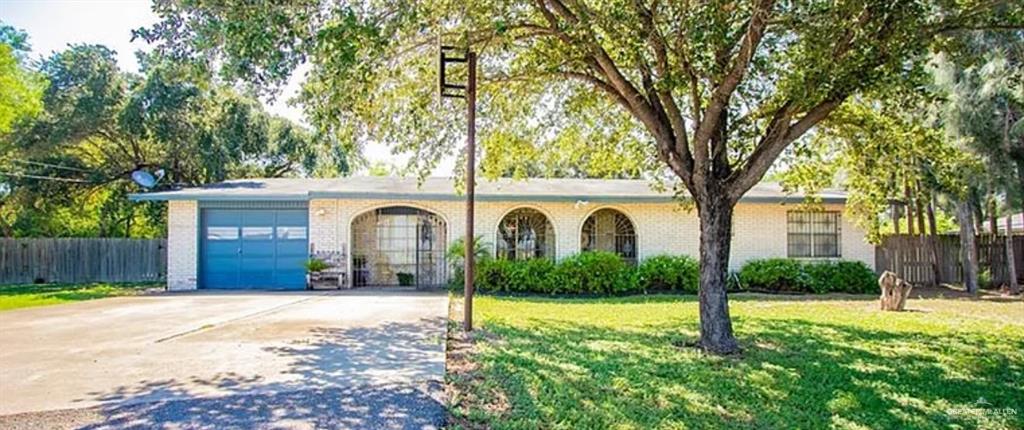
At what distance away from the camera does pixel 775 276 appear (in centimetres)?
1478

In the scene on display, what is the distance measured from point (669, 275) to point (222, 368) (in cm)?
1084

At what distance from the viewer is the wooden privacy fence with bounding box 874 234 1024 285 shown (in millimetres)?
16422

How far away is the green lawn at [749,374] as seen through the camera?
4.51m

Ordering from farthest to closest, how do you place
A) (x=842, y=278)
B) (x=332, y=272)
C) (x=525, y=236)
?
1. (x=525, y=236)
2. (x=332, y=272)
3. (x=842, y=278)

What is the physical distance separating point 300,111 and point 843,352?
7.03m

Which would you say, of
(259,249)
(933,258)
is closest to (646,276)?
(933,258)

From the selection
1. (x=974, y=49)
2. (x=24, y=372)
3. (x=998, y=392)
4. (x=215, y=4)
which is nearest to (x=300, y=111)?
(x=215, y=4)

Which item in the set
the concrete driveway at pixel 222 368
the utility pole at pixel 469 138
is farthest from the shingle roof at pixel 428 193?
the utility pole at pixel 469 138

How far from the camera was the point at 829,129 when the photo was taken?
8570 millimetres

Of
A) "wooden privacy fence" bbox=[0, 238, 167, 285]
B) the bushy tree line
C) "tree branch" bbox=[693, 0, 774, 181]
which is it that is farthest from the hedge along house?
"tree branch" bbox=[693, 0, 774, 181]

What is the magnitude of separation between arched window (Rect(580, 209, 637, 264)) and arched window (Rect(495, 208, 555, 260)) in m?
0.98

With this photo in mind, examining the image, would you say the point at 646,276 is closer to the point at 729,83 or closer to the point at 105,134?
the point at 729,83

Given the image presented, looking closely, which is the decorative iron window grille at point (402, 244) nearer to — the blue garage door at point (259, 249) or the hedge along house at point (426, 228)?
the hedge along house at point (426, 228)

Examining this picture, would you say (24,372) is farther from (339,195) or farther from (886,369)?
(339,195)
